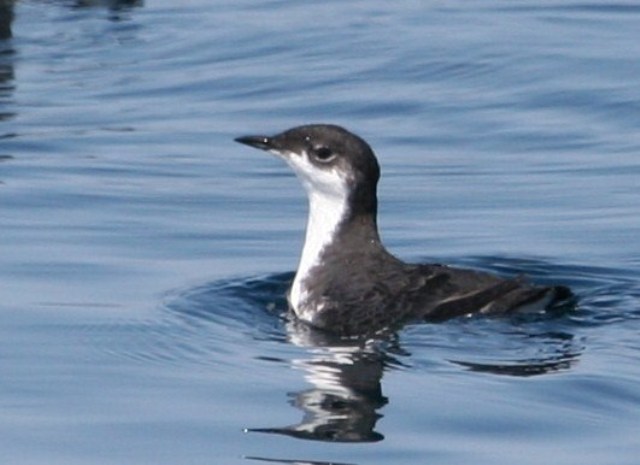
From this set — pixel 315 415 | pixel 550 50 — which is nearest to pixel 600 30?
pixel 550 50

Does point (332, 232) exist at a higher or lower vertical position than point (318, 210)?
lower

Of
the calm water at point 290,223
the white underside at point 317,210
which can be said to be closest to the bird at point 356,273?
the white underside at point 317,210

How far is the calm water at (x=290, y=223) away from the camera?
36.4ft

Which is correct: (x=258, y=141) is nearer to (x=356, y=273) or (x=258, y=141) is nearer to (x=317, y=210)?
(x=317, y=210)

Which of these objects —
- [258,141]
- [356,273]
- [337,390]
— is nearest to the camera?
[337,390]

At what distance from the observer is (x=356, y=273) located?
44.3 ft

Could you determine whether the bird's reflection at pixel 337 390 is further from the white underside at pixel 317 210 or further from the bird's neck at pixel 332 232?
the bird's neck at pixel 332 232

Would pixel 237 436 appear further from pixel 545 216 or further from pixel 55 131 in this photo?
pixel 55 131

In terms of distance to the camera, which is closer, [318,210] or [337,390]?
[337,390]

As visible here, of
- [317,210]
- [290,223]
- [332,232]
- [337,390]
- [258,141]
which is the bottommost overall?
[337,390]

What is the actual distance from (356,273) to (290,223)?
2.96 meters

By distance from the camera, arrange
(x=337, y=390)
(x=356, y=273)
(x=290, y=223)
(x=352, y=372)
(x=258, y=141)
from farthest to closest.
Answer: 1. (x=290, y=223)
2. (x=258, y=141)
3. (x=356, y=273)
4. (x=352, y=372)
5. (x=337, y=390)

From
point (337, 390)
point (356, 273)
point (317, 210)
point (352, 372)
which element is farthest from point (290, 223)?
point (337, 390)

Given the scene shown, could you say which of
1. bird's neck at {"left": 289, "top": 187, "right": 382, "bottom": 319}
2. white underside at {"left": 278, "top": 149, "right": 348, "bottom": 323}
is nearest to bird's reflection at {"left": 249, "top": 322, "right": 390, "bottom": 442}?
white underside at {"left": 278, "top": 149, "right": 348, "bottom": 323}
